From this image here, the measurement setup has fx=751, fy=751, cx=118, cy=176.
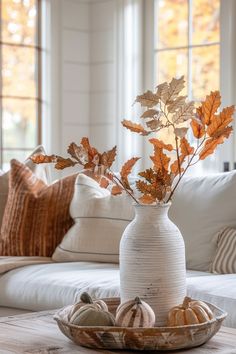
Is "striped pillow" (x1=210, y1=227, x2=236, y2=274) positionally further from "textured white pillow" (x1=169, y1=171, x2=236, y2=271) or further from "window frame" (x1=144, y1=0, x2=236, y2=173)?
"window frame" (x1=144, y1=0, x2=236, y2=173)

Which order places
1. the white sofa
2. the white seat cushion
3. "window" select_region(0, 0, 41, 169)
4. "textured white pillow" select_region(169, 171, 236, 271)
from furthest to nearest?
"window" select_region(0, 0, 41, 169), "textured white pillow" select_region(169, 171, 236, 271), the white sofa, the white seat cushion

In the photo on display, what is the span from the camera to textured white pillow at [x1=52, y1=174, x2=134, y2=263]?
128 inches

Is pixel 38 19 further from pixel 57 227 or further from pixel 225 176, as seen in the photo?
pixel 225 176

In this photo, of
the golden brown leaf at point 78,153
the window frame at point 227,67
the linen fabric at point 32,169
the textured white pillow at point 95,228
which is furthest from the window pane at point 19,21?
the golden brown leaf at point 78,153

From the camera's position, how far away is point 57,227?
3455 millimetres

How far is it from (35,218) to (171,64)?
1952 millimetres

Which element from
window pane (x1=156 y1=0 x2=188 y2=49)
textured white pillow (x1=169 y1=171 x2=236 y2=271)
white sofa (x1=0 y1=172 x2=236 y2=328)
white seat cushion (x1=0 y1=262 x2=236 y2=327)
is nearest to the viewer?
white seat cushion (x1=0 y1=262 x2=236 y2=327)

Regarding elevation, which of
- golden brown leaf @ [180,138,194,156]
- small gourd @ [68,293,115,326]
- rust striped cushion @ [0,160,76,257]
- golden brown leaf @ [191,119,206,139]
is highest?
golden brown leaf @ [191,119,206,139]

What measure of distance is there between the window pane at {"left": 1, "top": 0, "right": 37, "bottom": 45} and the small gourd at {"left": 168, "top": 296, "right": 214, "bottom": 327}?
140 inches

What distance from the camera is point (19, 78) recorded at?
5145mm

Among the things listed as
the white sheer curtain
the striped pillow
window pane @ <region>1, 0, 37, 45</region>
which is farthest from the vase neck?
window pane @ <region>1, 0, 37, 45</region>

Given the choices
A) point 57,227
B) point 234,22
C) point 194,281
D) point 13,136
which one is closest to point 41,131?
point 13,136

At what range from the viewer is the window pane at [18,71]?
5070 mm

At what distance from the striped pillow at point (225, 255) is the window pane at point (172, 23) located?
228 cm
